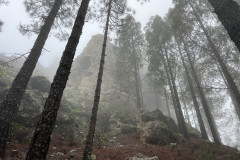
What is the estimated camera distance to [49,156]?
7.03 meters

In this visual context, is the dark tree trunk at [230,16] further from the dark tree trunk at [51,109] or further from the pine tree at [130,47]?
the pine tree at [130,47]

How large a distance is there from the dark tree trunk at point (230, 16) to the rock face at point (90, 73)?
24.5 meters

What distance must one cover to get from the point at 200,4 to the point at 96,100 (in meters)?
13.2

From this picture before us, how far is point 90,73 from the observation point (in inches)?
1355

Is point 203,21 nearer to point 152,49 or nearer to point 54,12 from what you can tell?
point 152,49

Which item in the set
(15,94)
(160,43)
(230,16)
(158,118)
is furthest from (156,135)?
(160,43)

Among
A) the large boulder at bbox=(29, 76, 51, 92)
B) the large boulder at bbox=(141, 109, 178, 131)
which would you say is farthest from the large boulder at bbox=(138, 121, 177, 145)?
the large boulder at bbox=(29, 76, 51, 92)

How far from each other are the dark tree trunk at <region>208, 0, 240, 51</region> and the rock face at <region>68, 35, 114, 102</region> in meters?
24.5

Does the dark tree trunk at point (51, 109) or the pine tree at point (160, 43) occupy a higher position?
the pine tree at point (160, 43)

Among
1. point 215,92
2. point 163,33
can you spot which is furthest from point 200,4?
point 215,92

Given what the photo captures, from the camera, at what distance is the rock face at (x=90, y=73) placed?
29.9 meters

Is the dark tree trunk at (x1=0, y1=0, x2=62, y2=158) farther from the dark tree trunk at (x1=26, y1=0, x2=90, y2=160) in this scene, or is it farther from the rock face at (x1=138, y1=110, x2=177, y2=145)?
the rock face at (x1=138, y1=110, x2=177, y2=145)

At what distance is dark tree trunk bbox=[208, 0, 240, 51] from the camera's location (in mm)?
4137

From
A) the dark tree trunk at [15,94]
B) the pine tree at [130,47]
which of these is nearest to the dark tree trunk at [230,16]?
the dark tree trunk at [15,94]
